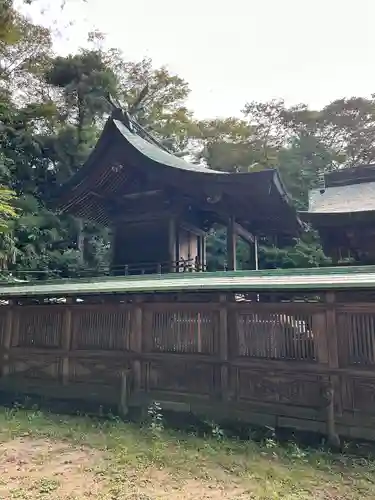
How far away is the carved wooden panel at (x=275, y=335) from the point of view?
5.88 meters

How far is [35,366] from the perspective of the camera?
7.82 metres

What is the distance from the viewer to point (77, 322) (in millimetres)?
7664

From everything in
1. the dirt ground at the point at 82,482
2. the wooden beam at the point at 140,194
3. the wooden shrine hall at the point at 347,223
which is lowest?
the dirt ground at the point at 82,482

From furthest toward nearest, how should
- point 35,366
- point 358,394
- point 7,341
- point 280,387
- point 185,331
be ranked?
point 7,341, point 35,366, point 185,331, point 280,387, point 358,394

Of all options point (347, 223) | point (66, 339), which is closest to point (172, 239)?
point (66, 339)

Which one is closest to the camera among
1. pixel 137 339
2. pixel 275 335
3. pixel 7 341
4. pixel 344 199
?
pixel 275 335

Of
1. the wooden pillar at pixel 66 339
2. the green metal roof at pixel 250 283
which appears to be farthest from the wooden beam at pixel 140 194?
the wooden pillar at pixel 66 339

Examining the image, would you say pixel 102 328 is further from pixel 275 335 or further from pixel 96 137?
pixel 96 137

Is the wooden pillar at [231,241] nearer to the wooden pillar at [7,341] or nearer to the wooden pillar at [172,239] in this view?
the wooden pillar at [172,239]

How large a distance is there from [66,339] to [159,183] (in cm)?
486

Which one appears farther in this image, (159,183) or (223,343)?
(159,183)

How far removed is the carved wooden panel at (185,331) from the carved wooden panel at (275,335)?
1.68ft

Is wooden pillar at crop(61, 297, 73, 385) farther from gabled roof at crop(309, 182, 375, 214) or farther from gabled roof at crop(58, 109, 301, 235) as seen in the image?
gabled roof at crop(309, 182, 375, 214)

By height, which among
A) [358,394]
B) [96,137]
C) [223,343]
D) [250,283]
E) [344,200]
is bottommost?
[358,394]
